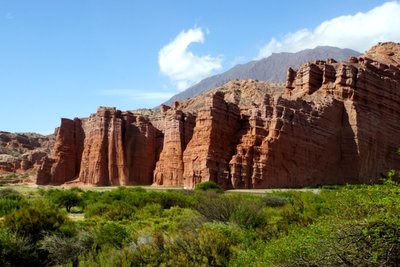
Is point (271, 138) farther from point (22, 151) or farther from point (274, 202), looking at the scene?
point (22, 151)

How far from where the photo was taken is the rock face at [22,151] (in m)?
107

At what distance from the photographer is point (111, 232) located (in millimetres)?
19969

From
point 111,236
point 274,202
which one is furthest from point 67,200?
point 111,236

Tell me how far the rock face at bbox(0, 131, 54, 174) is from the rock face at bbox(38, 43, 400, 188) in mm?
19022

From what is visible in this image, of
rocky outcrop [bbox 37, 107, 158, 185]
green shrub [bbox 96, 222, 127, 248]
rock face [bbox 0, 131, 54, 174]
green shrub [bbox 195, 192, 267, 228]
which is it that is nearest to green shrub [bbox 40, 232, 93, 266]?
green shrub [bbox 96, 222, 127, 248]

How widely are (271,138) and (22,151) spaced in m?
81.4

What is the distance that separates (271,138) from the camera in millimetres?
62312

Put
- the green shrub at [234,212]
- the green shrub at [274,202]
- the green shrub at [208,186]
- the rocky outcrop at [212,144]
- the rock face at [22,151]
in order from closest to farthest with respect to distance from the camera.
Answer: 1. the green shrub at [234,212]
2. the green shrub at [274,202]
3. the green shrub at [208,186]
4. the rocky outcrop at [212,144]
5. the rock face at [22,151]

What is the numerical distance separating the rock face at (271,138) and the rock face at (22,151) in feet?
62.4

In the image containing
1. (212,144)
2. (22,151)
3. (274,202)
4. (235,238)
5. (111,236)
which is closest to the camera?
(235,238)

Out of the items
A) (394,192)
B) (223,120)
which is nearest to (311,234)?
(394,192)

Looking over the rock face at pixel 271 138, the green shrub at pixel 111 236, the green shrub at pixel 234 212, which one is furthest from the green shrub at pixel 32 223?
the rock face at pixel 271 138

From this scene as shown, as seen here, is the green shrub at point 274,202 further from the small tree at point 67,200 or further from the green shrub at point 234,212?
the small tree at point 67,200

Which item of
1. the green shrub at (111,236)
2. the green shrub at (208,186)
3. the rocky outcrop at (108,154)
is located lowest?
the green shrub at (111,236)
